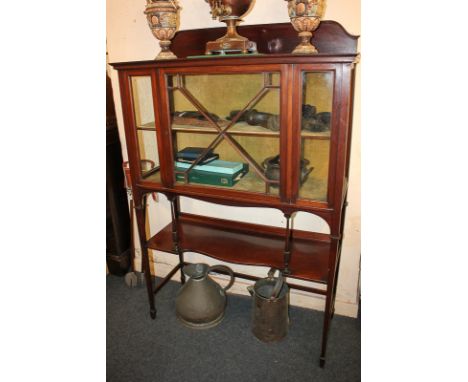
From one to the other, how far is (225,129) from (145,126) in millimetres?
470

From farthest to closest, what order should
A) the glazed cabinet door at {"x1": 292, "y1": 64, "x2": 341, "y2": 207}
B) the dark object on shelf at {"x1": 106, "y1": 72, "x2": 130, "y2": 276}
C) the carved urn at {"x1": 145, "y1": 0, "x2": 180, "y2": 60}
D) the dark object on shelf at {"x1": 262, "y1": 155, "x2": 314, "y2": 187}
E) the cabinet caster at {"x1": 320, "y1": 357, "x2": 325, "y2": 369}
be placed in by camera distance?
the dark object on shelf at {"x1": 106, "y1": 72, "x2": 130, "y2": 276} < the cabinet caster at {"x1": 320, "y1": 357, "x2": 325, "y2": 369} < the carved urn at {"x1": 145, "y1": 0, "x2": 180, "y2": 60} < the dark object on shelf at {"x1": 262, "y1": 155, "x2": 314, "y2": 187} < the glazed cabinet door at {"x1": 292, "y1": 64, "x2": 341, "y2": 207}

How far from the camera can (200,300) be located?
6.51ft

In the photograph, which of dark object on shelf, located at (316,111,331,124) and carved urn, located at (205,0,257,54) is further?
carved urn, located at (205,0,257,54)

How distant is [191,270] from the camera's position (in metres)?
2.02

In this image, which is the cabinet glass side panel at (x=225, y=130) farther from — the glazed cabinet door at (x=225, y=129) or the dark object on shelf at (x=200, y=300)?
the dark object on shelf at (x=200, y=300)

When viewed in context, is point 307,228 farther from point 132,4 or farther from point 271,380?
point 132,4

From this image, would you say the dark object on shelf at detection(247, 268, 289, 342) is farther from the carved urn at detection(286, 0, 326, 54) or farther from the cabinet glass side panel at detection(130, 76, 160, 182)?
the carved urn at detection(286, 0, 326, 54)

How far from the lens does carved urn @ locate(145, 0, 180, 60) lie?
1.60 meters

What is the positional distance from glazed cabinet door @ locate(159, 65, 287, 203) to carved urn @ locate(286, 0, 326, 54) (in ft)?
0.62

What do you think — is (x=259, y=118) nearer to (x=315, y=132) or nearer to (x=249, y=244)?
(x=315, y=132)

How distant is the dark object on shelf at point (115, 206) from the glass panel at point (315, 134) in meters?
1.51

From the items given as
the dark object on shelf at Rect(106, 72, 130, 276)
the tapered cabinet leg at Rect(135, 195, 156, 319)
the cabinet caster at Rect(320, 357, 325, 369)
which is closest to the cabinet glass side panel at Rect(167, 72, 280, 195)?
the tapered cabinet leg at Rect(135, 195, 156, 319)

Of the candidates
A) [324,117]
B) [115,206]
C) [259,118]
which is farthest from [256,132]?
[115,206]

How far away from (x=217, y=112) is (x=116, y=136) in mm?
1081
